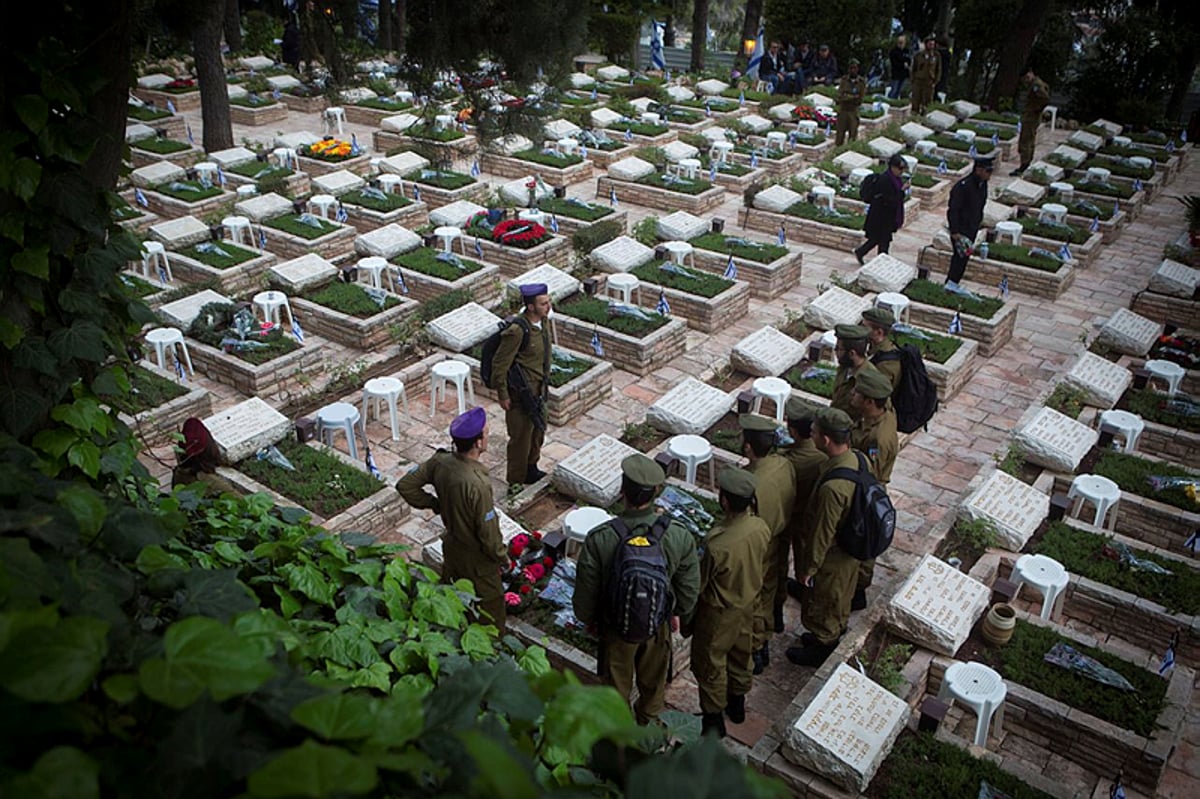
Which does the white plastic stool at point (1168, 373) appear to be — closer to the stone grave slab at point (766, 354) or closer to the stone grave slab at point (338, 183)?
the stone grave slab at point (766, 354)

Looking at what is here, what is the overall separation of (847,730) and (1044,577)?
7.79 feet

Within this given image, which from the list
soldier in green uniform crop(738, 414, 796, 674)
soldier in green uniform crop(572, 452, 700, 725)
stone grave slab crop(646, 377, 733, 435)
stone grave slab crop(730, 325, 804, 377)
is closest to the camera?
soldier in green uniform crop(572, 452, 700, 725)

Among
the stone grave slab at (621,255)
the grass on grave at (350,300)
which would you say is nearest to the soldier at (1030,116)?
the stone grave slab at (621,255)

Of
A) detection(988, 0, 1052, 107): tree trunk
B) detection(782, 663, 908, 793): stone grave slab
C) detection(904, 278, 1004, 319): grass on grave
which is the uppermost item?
detection(988, 0, 1052, 107): tree trunk

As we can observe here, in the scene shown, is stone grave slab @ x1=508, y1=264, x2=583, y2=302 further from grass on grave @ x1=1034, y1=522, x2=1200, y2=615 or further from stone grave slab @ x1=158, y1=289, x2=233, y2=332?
grass on grave @ x1=1034, y1=522, x2=1200, y2=615

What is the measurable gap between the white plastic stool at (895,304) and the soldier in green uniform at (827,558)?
18.8 ft

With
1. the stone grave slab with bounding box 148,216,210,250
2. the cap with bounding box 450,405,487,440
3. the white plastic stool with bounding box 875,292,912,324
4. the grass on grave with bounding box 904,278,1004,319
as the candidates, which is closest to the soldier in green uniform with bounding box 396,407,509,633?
the cap with bounding box 450,405,487,440

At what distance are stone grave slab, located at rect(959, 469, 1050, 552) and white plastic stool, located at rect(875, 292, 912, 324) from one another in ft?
12.4

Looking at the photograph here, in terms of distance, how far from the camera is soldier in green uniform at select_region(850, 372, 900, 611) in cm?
633

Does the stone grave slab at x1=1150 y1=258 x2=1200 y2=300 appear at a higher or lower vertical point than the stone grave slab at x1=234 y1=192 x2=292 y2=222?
higher

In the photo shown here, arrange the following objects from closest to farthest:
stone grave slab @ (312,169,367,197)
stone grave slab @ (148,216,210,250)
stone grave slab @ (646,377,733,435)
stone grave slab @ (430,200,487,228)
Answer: stone grave slab @ (646,377,733,435) < stone grave slab @ (148,216,210,250) < stone grave slab @ (430,200,487,228) < stone grave slab @ (312,169,367,197)

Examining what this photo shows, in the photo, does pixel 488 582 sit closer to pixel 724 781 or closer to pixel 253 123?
pixel 724 781

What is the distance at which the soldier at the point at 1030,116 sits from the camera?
16.5 metres

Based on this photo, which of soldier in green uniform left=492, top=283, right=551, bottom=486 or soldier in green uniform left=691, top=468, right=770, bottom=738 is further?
soldier in green uniform left=492, top=283, right=551, bottom=486
